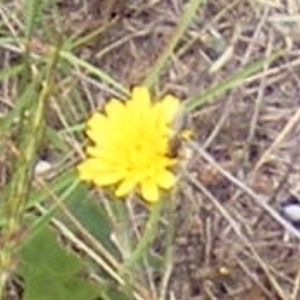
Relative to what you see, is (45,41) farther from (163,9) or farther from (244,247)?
(244,247)

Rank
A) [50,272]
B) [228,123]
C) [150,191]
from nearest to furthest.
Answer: [150,191] < [50,272] < [228,123]

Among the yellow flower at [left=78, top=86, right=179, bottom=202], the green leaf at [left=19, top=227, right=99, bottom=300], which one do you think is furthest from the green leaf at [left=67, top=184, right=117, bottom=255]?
the yellow flower at [left=78, top=86, right=179, bottom=202]

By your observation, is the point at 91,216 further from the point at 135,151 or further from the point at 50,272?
the point at 135,151

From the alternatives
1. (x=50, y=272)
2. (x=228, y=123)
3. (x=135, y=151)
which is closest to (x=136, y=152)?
(x=135, y=151)

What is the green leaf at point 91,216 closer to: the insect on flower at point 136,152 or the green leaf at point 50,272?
the green leaf at point 50,272

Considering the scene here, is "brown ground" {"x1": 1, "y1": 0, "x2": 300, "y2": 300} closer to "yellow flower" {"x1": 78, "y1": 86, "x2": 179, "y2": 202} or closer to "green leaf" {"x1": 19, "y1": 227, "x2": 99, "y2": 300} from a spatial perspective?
"green leaf" {"x1": 19, "y1": 227, "x2": 99, "y2": 300}

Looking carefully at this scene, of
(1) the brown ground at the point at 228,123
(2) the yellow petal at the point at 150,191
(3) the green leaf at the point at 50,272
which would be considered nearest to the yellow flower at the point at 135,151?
(2) the yellow petal at the point at 150,191
